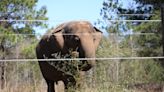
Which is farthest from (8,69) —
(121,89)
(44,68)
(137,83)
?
(121,89)

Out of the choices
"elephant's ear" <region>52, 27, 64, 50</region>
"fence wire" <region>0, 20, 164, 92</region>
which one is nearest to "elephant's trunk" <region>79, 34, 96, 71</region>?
"fence wire" <region>0, 20, 164, 92</region>

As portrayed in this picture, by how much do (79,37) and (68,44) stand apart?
0.95 ft

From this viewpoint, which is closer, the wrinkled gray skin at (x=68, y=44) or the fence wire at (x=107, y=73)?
the fence wire at (x=107, y=73)

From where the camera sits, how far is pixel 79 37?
Result: 654 cm

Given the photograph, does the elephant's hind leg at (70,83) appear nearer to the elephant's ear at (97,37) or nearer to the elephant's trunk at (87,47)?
the elephant's trunk at (87,47)

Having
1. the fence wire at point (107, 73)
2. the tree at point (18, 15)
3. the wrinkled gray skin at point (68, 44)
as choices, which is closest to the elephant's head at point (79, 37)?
the wrinkled gray skin at point (68, 44)

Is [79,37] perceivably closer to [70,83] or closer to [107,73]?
[107,73]

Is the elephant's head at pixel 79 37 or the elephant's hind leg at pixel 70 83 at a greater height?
the elephant's head at pixel 79 37

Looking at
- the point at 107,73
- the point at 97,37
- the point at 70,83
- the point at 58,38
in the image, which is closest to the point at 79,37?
the point at 97,37

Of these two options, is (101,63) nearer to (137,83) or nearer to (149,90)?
(137,83)

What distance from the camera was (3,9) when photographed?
623 inches

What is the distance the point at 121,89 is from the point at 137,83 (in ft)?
6.73

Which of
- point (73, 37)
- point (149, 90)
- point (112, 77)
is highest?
point (73, 37)

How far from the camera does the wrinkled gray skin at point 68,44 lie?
6281mm
